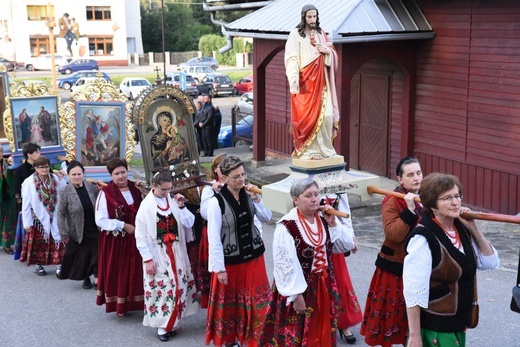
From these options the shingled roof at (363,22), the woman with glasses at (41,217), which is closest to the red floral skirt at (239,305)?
the woman with glasses at (41,217)

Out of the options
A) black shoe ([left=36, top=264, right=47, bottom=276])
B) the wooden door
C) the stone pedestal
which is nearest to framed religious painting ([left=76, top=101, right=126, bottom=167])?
black shoe ([left=36, top=264, right=47, bottom=276])

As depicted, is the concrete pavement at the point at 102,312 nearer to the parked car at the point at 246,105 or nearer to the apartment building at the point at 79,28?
the parked car at the point at 246,105

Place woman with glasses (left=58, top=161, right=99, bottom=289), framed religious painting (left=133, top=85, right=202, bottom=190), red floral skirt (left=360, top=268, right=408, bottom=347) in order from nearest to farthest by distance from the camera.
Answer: red floral skirt (left=360, top=268, right=408, bottom=347) < framed religious painting (left=133, top=85, right=202, bottom=190) < woman with glasses (left=58, top=161, right=99, bottom=289)

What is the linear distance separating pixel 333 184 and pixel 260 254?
872 millimetres

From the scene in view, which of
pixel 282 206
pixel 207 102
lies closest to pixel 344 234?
pixel 282 206

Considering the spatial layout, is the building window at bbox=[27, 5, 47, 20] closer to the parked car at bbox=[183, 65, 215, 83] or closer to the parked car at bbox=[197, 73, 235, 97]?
the parked car at bbox=[183, 65, 215, 83]

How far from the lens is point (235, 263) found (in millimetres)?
6609

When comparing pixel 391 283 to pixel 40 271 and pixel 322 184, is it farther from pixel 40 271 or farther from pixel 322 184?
pixel 40 271

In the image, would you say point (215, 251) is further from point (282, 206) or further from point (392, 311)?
point (392, 311)

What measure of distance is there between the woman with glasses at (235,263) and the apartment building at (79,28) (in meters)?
54.5

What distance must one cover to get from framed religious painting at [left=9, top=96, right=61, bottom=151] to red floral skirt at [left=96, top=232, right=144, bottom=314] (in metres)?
3.22

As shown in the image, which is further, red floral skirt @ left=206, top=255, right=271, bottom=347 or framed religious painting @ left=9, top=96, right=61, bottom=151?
framed religious painting @ left=9, top=96, right=61, bottom=151

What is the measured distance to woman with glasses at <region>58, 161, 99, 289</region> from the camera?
861 centimetres

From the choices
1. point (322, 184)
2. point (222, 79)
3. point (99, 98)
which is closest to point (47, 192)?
point (99, 98)
